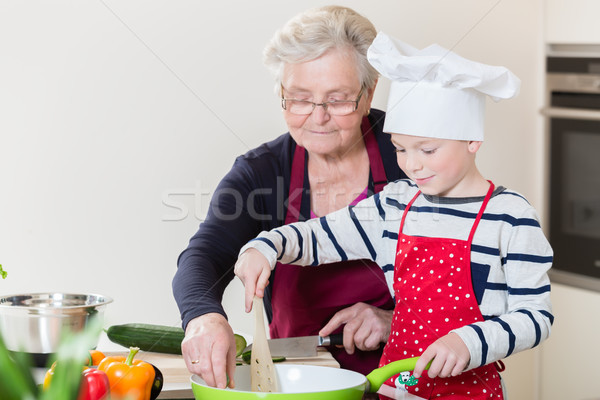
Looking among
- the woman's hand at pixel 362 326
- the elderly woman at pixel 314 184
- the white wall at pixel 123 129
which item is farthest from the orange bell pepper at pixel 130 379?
the white wall at pixel 123 129

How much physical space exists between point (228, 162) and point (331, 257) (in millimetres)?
840

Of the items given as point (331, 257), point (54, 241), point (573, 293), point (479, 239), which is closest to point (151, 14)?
point (54, 241)

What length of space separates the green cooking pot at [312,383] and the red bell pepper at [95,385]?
0.11m

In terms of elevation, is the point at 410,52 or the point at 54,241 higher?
the point at 410,52

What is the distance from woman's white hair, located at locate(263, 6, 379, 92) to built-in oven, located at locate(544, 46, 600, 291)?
123 cm

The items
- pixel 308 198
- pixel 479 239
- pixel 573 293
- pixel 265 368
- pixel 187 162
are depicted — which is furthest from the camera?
pixel 573 293

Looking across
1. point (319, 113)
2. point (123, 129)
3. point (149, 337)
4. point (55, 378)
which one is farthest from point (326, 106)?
point (55, 378)

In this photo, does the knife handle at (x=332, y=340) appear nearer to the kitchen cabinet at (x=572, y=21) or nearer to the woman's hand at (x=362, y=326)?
the woman's hand at (x=362, y=326)

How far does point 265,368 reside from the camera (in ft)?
3.42

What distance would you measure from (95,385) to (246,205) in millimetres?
721

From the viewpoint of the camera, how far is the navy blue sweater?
1.47 metres

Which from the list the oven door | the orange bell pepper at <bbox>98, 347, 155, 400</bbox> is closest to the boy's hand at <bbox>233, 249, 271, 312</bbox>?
the orange bell pepper at <bbox>98, 347, 155, 400</bbox>

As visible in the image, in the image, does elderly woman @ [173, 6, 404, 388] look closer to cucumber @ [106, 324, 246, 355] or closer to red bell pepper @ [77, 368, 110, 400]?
cucumber @ [106, 324, 246, 355]

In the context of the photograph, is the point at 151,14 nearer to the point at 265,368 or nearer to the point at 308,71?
the point at 308,71
